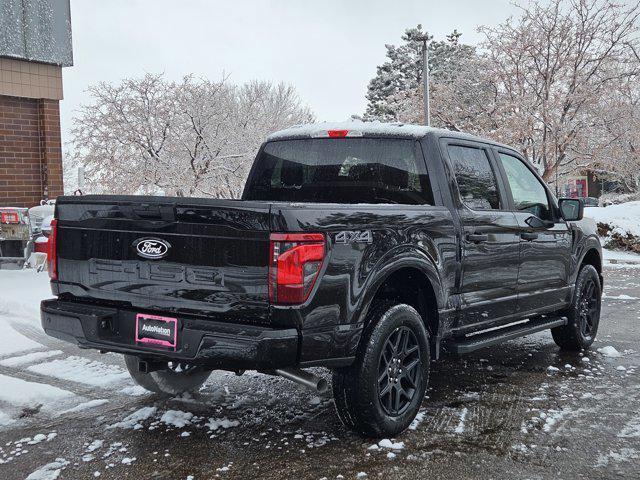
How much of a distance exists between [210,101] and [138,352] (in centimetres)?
2642

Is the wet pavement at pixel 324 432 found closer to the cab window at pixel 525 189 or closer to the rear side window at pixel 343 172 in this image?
the cab window at pixel 525 189

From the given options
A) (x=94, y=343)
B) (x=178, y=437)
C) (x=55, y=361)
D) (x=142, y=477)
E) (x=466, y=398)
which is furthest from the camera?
(x=55, y=361)

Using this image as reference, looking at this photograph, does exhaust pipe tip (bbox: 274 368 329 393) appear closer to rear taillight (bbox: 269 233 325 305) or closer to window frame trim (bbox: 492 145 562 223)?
rear taillight (bbox: 269 233 325 305)

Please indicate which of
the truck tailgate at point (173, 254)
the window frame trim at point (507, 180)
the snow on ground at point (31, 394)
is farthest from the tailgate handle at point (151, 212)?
the window frame trim at point (507, 180)

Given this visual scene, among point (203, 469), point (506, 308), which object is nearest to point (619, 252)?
point (506, 308)

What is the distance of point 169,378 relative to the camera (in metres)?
4.96

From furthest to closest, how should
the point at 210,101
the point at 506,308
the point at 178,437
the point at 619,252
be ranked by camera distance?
the point at 210,101 < the point at 619,252 < the point at 506,308 < the point at 178,437

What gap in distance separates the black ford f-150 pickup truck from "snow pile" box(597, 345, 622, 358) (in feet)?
3.94

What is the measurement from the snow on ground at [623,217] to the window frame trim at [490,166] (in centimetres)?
1403

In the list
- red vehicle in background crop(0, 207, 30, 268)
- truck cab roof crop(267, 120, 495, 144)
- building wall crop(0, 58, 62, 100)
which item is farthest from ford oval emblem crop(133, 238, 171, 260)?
building wall crop(0, 58, 62, 100)

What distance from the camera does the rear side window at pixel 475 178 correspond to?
502 centimetres

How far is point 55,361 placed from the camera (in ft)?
20.1

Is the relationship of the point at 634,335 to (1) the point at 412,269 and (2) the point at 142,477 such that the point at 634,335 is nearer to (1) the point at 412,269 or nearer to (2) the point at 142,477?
(1) the point at 412,269

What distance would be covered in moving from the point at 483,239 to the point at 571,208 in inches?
58.0
